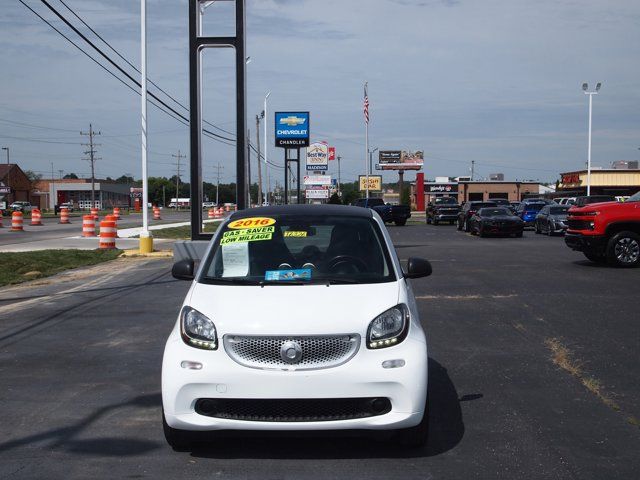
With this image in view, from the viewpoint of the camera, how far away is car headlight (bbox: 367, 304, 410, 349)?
4.68 meters

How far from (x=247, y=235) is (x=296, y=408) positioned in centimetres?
179

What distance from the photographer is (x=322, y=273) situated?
218 inches

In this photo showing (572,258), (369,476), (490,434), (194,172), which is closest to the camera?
(369,476)

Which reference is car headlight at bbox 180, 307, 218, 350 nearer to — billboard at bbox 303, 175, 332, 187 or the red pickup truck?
the red pickup truck

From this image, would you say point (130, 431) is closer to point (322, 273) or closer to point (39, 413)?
point (39, 413)

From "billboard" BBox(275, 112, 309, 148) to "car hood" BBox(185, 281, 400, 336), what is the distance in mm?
37275

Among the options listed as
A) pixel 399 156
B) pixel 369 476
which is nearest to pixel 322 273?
pixel 369 476

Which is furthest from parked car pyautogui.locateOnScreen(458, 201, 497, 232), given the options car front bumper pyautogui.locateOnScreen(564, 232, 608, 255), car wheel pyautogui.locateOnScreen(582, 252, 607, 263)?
car front bumper pyautogui.locateOnScreen(564, 232, 608, 255)

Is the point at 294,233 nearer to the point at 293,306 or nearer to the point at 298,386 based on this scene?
the point at 293,306

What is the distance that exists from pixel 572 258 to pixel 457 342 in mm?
12553

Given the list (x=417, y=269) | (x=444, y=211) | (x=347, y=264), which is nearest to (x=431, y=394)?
(x=417, y=269)

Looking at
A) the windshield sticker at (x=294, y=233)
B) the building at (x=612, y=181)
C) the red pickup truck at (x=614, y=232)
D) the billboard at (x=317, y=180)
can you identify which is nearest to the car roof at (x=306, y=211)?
the windshield sticker at (x=294, y=233)

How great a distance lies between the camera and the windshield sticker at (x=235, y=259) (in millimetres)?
5594

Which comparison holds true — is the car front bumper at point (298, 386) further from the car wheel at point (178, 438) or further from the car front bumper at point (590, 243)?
the car front bumper at point (590, 243)
